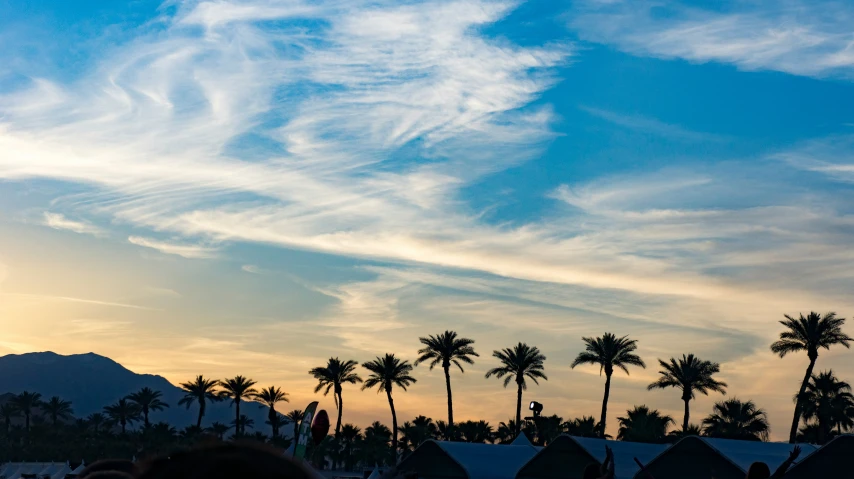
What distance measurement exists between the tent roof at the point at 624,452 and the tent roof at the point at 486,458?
16.5 ft

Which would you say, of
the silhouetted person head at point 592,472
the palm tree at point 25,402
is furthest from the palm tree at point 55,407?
the silhouetted person head at point 592,472

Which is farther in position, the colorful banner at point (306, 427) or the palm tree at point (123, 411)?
the palm tree at point (123, 411)

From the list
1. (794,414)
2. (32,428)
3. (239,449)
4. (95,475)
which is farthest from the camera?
(32,428)

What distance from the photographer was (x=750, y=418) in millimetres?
79312

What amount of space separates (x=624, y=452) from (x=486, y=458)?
9.66 metres

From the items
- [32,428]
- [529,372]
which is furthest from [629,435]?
[32,428]

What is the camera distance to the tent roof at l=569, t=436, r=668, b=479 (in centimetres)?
4441

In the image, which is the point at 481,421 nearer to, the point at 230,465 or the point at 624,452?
the point at 624,452

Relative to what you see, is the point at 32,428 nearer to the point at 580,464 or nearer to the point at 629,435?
the point at 629,435

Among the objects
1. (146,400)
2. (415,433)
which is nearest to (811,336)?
(415,433)

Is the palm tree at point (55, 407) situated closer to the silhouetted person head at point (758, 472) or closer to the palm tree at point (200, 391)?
the palm tree at point (200, 391)

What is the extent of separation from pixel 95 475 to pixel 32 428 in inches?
4452

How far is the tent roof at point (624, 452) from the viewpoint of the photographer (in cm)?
4441

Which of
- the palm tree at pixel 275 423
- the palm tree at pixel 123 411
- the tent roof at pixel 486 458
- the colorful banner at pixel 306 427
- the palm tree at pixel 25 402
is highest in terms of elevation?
the palm tree at pixel 25 402
